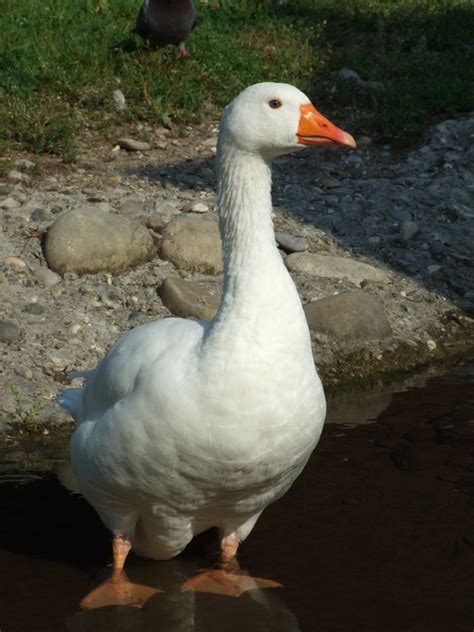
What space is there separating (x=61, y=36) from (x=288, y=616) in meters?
8.49

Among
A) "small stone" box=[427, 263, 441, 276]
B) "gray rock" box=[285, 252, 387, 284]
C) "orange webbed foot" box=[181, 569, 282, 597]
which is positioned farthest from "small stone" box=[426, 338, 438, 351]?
"orange webbed foot" box=[181, 569, 282, 597]

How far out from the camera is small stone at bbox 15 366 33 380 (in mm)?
6710

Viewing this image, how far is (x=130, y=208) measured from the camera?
870 cm

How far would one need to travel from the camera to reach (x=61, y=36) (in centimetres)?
1162

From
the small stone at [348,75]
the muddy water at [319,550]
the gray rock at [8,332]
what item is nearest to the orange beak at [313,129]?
the muddy water at [319,550]

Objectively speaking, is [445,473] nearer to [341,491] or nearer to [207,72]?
[341,491]

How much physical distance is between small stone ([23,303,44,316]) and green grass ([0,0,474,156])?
103 inches

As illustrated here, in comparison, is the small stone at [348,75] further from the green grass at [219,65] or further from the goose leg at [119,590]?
the goose leg at [119,590]

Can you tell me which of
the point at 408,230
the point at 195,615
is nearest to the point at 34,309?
the point at 195,615

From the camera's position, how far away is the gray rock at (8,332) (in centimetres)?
700

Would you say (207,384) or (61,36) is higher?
(61,36)

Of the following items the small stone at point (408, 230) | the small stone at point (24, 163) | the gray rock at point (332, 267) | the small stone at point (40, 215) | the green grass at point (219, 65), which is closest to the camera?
the gray rock at point (332, 267)

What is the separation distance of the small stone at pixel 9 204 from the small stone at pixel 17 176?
487mm

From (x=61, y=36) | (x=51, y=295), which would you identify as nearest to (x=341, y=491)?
(x=51, y=295)
